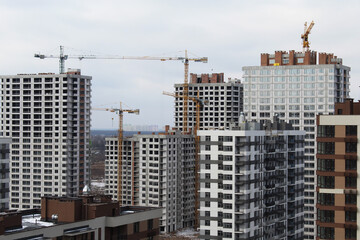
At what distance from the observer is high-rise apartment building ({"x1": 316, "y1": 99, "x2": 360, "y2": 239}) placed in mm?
80812

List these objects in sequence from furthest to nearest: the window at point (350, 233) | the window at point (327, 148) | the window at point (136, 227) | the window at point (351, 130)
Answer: the window at point (136, 227) < the window at point (327, 148) < the window at point (351, 130) < the window at point (350, 233)

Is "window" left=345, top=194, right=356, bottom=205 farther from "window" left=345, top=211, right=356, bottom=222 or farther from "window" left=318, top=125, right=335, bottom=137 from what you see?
"window" left=318, top=125, right=335, bottom=137

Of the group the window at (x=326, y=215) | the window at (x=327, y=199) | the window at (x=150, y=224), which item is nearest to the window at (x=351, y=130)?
the window at (x=327, y=199)

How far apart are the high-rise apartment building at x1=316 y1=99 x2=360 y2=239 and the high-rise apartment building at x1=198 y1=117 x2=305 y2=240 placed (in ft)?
152

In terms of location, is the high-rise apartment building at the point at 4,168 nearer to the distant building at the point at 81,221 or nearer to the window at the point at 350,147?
the distant building at the point at 81,221

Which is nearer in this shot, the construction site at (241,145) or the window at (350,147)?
the window at (350,147)

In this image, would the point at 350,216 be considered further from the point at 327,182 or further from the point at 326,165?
the point at 326,165

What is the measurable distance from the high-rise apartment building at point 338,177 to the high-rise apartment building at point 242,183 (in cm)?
4641

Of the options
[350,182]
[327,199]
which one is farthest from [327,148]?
[327,199]

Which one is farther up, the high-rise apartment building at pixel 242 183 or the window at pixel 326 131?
the window at pixel 326 131

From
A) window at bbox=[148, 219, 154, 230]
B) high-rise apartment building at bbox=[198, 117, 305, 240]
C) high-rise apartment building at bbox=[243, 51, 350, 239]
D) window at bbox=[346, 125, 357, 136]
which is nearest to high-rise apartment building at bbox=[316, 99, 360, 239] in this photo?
window at bbox=[346, 125, 357, 136]

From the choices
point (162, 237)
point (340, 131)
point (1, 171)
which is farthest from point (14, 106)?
point (340, 131)

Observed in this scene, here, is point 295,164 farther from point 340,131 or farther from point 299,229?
point 340,131

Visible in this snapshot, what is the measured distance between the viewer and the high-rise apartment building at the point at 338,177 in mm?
80812
